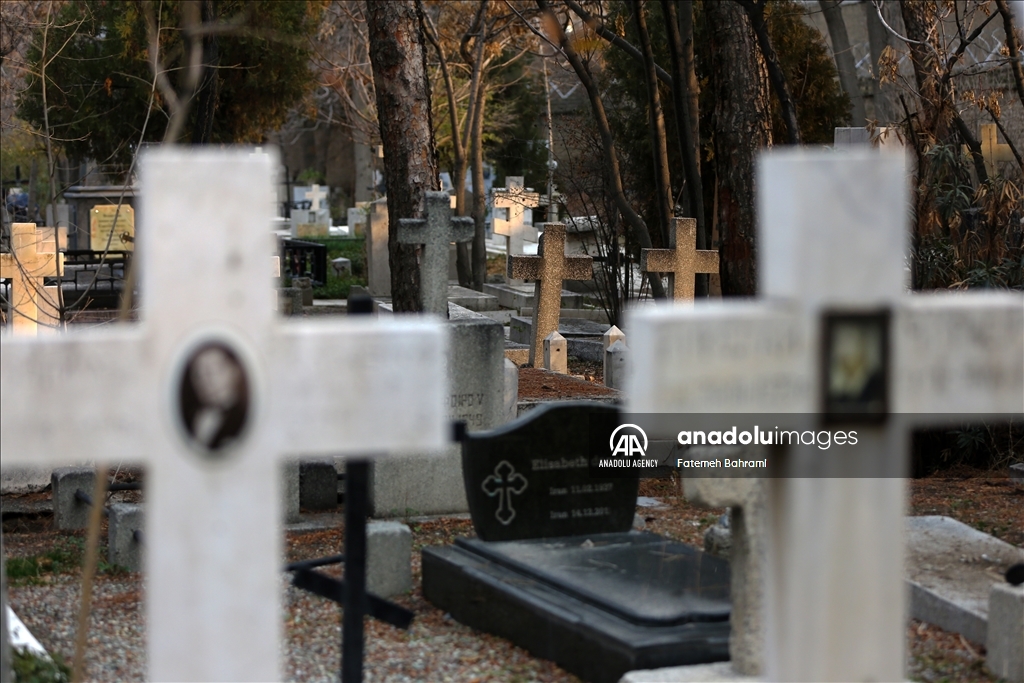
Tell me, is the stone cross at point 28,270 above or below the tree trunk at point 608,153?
below

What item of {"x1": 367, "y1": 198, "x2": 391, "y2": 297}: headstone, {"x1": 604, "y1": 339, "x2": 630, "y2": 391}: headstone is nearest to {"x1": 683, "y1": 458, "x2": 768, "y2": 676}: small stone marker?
{"x1": 604, "y1": 339, "x2": 630, "y2": 391}: headstone

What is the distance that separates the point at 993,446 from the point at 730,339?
25.4 feet

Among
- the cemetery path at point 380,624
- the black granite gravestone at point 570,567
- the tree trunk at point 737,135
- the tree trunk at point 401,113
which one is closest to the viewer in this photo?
the black granite gravestone at point 570,567

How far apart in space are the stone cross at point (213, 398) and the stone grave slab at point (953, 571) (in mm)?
3350

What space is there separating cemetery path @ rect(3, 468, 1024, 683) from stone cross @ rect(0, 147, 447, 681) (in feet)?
8.77

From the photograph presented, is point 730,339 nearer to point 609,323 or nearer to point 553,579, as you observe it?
point 553,579

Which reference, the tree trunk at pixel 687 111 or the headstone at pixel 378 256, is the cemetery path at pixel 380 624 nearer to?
the tree trunk at pixel 687 111

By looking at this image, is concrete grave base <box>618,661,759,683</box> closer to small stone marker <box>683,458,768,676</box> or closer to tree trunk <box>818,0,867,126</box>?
small stone marker <box>683,458,768,676</box>

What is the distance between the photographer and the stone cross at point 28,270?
1071 cm

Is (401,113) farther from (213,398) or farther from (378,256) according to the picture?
(378,256)

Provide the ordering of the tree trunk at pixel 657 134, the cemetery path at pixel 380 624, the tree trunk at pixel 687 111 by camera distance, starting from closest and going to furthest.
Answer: the cemetery path at pixel 380 624 < the tree trunk at pixel 687 111 < the tree trunk at pixel 657 134

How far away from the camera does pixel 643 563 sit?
580 centimetres

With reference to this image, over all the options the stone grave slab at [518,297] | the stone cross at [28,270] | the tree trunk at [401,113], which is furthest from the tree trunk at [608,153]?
the stone cross at [28,270]

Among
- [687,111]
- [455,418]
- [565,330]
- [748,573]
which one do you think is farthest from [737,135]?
[748,573]
